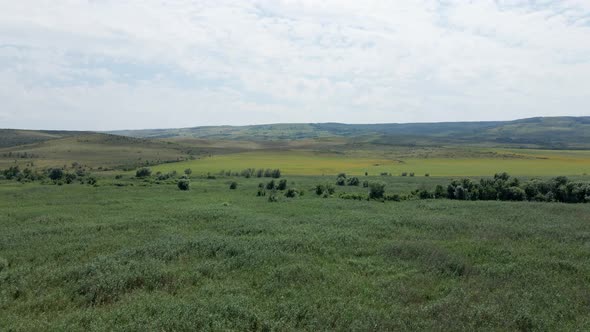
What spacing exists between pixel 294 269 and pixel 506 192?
38238mm

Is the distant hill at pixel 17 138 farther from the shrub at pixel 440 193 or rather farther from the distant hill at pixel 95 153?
the shrub at pixel 440 193

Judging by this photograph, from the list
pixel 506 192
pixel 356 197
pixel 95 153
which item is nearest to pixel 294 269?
pixel 356 197

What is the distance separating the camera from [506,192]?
1912 inches

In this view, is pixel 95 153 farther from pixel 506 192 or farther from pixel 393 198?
pixel 506 192

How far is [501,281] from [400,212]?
20.0 metres

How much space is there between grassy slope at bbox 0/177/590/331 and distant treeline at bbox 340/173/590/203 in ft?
25.8

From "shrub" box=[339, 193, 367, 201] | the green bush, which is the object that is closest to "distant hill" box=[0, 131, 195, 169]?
the green bush

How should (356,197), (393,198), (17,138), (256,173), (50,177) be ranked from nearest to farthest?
(393,198) < (356,197) < (50,177) < (256,173) < (17,138)

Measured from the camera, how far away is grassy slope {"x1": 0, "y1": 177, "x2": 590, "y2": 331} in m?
14.9

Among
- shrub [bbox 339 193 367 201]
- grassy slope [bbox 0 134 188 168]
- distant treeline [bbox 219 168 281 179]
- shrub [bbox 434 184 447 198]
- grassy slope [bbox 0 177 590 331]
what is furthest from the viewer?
grassy slope [bbox 0 134 188 168]

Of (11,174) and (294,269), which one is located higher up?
(294,269)

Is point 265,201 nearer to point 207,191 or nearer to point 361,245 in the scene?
point 207,191

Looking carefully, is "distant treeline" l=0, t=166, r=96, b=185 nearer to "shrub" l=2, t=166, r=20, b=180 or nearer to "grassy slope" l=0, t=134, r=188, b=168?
"shrub" l=2, t=166, r=20, b=180

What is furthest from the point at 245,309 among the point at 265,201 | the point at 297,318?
the point at 265,201
